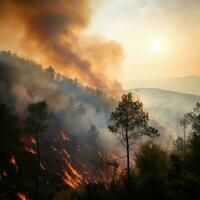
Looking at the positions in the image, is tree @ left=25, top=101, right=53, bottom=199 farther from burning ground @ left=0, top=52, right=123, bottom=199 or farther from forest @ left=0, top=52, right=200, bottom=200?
burning ground @ left=0, top=52, right=123, bottom=199

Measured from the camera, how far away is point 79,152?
129250 mm

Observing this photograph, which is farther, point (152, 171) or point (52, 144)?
point (52, 144)

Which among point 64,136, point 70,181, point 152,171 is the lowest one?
point 70,181

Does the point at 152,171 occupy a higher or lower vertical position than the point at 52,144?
lower

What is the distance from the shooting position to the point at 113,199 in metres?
41.0

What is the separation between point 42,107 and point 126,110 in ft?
53.2

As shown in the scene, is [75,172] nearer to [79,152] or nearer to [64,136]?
[79,152]

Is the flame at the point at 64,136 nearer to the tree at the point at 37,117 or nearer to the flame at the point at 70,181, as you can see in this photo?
the flame at the point at 70,181

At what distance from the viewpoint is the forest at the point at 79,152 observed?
41.1 m

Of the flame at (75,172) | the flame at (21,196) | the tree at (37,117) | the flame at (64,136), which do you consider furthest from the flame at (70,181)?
the tree at (37,117)

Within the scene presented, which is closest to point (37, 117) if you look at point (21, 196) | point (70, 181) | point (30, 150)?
point (21, 196)

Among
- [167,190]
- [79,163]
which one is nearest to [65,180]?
[79,163]

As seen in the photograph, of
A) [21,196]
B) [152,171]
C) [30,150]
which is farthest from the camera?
[30,150]

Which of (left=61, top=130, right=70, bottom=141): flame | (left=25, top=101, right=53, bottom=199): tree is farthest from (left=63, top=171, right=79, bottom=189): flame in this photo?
(left=25, top=101, right=53, bottom=199): tree
